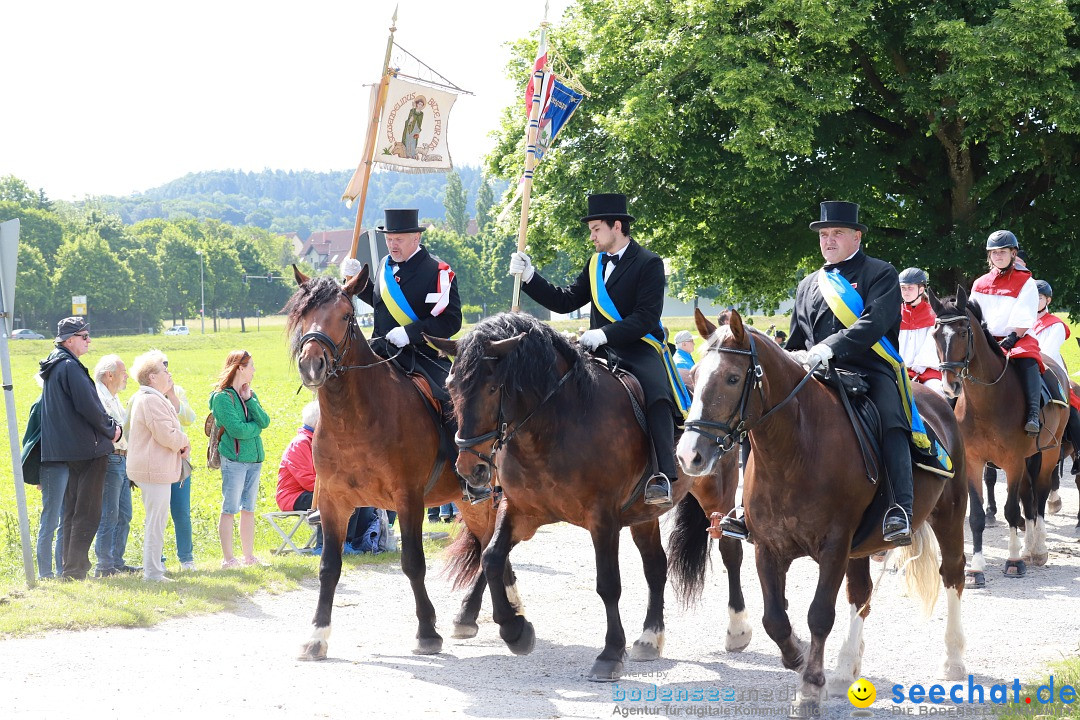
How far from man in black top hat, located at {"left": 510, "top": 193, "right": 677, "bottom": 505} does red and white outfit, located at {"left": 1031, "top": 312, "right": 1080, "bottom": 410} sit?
317 inches

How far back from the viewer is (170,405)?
11.1 meters

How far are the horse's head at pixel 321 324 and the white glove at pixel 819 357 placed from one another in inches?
131

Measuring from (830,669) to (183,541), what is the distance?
281 inches

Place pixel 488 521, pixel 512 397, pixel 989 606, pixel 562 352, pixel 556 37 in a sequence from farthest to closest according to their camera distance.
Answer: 1. pixel 556 37
2. pixel 989 606
3. pixel 488 521
4. pixel 562 352
5. pixel 512 397

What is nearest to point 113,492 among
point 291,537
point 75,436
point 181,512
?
point 181,512

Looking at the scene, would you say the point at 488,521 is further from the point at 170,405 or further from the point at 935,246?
the point at 935,246

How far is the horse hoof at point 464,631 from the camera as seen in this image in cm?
892

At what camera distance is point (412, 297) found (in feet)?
30.9

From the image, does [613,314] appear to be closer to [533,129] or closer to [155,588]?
[533,129]

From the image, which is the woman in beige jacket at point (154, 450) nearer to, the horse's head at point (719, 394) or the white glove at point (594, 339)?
the white glove at point (594, 339)

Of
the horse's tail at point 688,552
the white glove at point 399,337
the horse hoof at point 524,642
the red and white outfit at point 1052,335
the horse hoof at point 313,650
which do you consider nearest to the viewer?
the horse hoof at point 313,650

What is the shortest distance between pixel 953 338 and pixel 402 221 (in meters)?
5.99

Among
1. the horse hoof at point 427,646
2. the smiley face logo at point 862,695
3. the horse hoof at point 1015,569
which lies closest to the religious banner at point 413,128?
the horse hoof at point 427,646

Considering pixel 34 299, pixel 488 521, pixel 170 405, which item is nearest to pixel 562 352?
pixel 488 521
